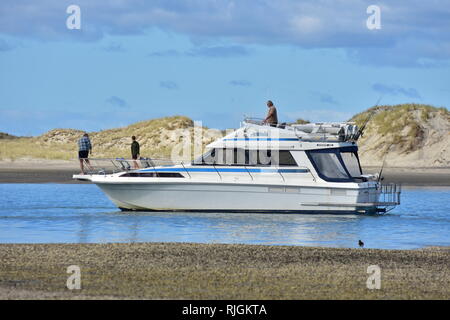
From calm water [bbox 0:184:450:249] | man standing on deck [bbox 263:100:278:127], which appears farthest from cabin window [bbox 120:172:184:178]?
man standing on deck [bbox 263:100:278:127]

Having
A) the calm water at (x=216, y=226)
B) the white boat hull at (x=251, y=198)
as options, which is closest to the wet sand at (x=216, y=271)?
the calm water at (x=216, y=226)

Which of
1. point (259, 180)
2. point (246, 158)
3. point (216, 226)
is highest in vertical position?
point (246, 158)

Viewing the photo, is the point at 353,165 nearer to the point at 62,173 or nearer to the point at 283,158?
the point at 283,158

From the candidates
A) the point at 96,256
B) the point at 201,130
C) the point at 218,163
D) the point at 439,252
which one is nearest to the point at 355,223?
the point at 218,163

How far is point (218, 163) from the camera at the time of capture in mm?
27875

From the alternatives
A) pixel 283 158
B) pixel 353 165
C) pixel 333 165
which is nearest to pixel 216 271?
pixel 283 158

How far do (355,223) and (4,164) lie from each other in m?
43.6

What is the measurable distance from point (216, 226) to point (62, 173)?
33.3 metres

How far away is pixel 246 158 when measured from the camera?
28.0 metres

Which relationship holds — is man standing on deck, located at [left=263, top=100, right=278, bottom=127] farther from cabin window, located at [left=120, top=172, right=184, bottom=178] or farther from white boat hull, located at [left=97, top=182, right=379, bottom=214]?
cabin window, located at [left=120, top=172, right=184, bottom=178]

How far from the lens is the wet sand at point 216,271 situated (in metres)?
13.2

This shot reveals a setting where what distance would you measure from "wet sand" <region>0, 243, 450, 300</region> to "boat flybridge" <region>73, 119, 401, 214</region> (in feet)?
26.7

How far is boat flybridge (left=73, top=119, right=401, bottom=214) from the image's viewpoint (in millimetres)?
27500
